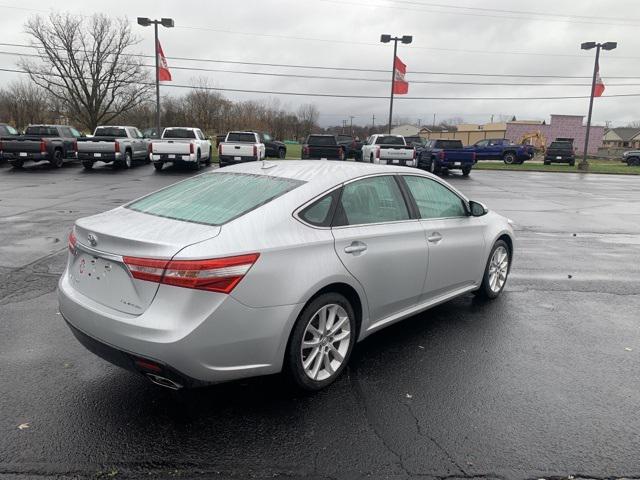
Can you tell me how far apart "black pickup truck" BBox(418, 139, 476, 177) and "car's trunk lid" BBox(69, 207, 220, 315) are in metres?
23.1

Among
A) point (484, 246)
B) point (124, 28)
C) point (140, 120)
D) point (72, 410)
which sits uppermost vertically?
point (124, 28)

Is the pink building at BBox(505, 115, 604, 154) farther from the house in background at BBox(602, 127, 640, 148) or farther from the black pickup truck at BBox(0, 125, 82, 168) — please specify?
the black pickup truck at BBox(0, 125, 82, 168)

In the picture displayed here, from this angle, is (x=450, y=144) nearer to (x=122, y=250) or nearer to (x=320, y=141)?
(x=320, y=141)

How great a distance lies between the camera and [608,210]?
13.8 metres

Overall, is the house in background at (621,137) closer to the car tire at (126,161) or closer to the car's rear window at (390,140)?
the car's rear window at (390,140)

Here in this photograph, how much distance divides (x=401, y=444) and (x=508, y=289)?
3670mm

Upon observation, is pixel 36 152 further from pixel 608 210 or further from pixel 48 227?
pixel 608 210

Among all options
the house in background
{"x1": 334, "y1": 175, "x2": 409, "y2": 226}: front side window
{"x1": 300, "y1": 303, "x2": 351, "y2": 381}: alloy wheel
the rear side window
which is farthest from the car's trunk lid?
the house in background

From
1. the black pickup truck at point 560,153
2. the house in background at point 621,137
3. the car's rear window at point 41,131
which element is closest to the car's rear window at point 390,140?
the car's rear window at point 41,131

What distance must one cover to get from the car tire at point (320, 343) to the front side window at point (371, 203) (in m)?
0.60

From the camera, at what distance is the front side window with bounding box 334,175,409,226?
3.68m

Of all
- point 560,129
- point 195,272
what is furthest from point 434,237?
point 560,129

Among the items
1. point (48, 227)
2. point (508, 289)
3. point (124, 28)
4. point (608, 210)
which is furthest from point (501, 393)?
point (124, 28)

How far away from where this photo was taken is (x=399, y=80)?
96.4ft
